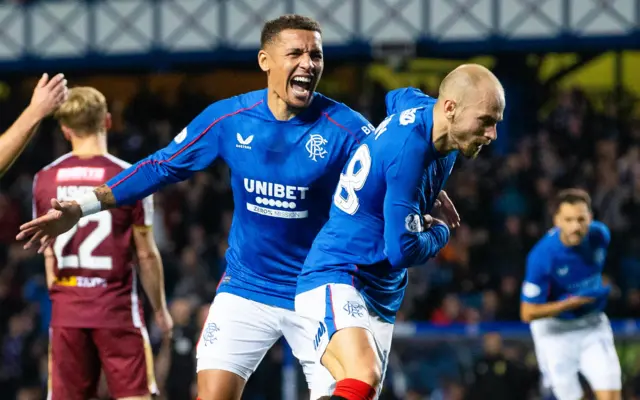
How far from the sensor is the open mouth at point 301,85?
20.5ft

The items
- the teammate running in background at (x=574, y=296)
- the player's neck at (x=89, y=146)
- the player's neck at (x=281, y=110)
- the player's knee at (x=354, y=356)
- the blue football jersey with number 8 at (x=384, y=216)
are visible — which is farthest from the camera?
the teammate running in background at (x=574, y=296)

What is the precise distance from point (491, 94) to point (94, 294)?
9.88ft

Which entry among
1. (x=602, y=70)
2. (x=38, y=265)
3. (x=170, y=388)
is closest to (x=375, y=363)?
(x=170, y=388)

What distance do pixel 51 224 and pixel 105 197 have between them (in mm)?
375

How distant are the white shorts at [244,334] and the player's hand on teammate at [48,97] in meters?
1.33

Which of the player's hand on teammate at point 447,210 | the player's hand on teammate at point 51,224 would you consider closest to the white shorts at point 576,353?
the player's hand on teammate at point 447,210

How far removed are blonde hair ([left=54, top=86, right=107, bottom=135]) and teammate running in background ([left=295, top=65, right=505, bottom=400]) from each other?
198 centimetres

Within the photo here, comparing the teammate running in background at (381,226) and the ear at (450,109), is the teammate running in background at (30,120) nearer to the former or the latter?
the teammate running in background at (381,226)

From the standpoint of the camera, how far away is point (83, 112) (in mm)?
7164

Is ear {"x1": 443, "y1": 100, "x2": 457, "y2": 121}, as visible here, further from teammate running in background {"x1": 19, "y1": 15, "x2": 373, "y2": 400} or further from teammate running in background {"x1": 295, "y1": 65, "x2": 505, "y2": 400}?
teammate running in background {"x1": 19, "y1": 15, "x2": 373, "y2": 400}

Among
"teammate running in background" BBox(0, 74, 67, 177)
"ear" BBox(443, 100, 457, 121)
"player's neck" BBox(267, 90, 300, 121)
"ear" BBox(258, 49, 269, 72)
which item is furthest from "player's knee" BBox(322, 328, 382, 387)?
"teammate running in background" BBox(0, 74, 67, 177)

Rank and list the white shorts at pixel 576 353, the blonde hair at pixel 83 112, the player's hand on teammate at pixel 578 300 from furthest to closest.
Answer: the white shorts at pixel 576 353
the player's hand on teammate at pixel 578 300
the blonde hair at pixel 83 112

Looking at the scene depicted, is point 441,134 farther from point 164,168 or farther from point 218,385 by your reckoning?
point 218,385

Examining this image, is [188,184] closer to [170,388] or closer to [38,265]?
[38,265]
